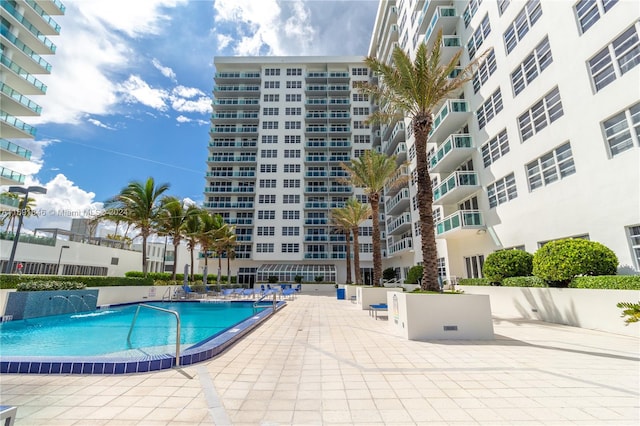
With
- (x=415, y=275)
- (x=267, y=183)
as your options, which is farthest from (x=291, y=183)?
(x=415, y=275)

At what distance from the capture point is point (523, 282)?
39.2ft

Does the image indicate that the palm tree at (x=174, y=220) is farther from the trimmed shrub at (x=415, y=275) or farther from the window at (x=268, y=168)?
the trimmed shrub at (x=415, y=275)

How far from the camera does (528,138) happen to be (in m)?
14.2

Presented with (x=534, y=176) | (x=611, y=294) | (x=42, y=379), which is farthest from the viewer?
(x=534, y=176)

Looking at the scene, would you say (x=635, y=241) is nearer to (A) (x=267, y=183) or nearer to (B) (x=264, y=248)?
(B) (x=264, y=248)

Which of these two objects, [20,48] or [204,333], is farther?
[20,48]

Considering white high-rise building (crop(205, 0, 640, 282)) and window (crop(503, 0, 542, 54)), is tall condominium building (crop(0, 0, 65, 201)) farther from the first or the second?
window (crop(503, 0, 542, 54))

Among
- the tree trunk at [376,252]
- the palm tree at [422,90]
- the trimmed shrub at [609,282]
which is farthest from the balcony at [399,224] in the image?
the trimmed shrub at [609,282]

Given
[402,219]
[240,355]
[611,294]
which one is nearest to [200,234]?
[402,219]

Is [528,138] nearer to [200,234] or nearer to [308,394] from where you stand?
[308,394]

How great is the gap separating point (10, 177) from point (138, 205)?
16321mm

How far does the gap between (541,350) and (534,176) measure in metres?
10.4

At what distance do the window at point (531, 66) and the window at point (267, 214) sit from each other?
32.9 m

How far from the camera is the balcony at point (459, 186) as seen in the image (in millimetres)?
18125
